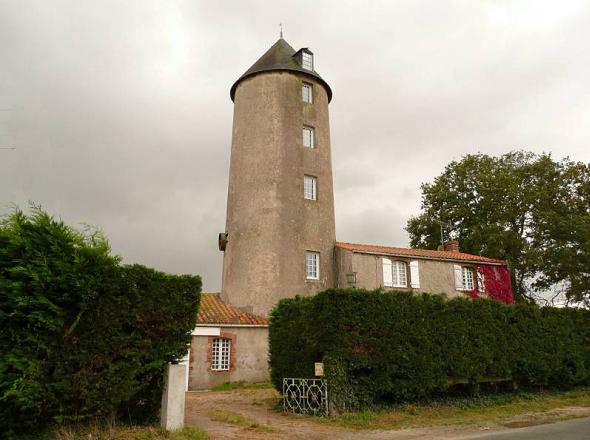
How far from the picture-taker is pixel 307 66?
29484 millimetres

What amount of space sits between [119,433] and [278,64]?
2379cm

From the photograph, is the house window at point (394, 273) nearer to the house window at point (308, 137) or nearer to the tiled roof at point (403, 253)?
the tiled roof at point (403, 253)

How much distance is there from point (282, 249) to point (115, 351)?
15.4 meters

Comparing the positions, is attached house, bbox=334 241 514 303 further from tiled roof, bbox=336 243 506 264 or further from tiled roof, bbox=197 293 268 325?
tiled roof, bbox=197 293 268 325

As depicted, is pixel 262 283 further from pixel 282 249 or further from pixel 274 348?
pixel 274 348

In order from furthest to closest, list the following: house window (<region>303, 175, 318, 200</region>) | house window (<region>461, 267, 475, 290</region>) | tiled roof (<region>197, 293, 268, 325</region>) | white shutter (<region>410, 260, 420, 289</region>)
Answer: house window (<region>461, 267, 475, 290</region>), house window (<region>303, 175, 318, 200</region>), white shutter (<region>410, 260, 420, 289</region>), tiled roof (<region>197, 293, 268, 325</region>)

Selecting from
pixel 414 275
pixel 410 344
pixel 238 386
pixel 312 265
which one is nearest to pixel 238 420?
pixel 410 344

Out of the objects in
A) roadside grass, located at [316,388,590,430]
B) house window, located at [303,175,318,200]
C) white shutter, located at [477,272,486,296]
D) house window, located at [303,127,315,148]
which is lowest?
roadside grass, located at [316,388,590,430]

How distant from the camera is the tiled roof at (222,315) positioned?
2258cm

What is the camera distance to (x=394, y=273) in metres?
26.5

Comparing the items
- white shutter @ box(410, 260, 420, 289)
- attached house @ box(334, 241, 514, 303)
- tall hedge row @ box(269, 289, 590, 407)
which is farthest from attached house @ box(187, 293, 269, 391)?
white shutter @ box(410, 260, 420, 289)

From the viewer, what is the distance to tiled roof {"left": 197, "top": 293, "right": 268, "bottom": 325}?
22578mm

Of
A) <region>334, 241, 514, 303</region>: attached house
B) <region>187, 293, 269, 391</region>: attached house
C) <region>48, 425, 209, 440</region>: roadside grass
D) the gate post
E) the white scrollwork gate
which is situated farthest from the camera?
<region>334, 241, 514, 303</region>: attached house

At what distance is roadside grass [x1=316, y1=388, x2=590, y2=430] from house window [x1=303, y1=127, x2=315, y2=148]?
666 inches
